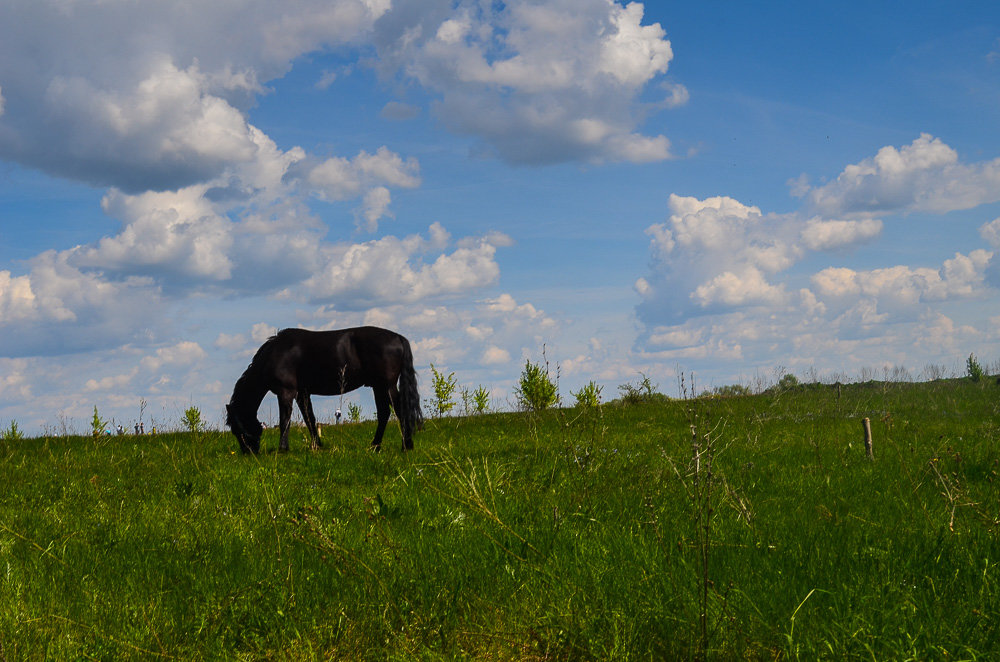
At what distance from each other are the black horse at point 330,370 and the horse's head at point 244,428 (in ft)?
0.06


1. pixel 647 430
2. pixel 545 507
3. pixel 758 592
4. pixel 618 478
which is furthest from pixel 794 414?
pixel 758 592

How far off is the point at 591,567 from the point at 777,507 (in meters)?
2.91

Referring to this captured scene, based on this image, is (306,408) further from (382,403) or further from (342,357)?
(382,403)

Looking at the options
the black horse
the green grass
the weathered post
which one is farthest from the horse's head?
the weathered post

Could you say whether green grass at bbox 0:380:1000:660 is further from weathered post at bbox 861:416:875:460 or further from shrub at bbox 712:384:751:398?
shrub at bbox 712:384:751:398

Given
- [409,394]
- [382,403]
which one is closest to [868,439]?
[409,394]

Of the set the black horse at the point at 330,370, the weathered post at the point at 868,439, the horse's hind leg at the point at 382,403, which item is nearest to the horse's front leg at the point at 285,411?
the black horse at the point at 330,370

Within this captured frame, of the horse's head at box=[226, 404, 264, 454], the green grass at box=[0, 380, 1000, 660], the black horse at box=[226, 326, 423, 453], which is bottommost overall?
the green grass at box=[0, 380, 1000, 660]

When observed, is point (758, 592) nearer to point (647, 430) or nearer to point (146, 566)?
point (146, 566)

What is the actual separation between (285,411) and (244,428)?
33.0 inches

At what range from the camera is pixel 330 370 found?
1361 centimetres

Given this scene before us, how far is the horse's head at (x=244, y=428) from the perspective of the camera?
13.0 meters

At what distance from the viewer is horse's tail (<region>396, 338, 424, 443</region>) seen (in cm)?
1334

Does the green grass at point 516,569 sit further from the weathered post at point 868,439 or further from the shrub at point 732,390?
the shrub at point 732,390
